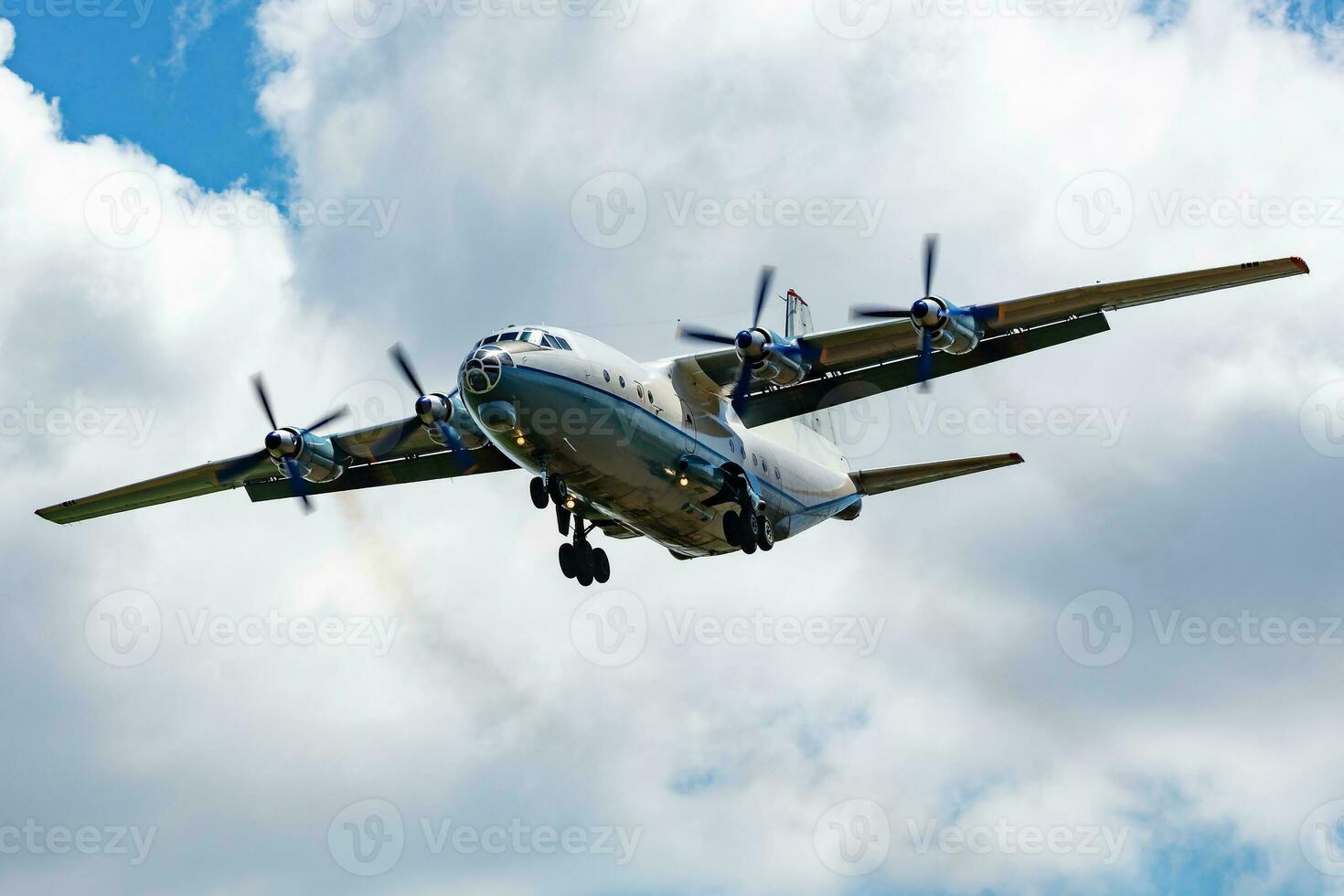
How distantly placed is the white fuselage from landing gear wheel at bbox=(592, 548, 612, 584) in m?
0.83

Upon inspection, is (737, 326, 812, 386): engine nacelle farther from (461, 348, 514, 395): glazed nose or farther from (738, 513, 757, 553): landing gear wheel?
(461, 348, 514, 395): glazed nose

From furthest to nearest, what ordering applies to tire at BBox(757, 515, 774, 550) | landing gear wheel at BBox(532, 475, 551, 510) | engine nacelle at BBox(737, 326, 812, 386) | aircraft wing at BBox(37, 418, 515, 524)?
aircraft wing at BBox(37, 418, 515, 524) < tire at BBox(757, 515, 774, 550) < engine nacelle at BBox(737, 326, 812, 386) < landing gear wheel at BBox(532, 475, 551, 510)

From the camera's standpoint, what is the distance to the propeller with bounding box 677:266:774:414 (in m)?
29.6

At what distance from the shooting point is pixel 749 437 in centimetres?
3334

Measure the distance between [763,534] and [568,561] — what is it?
14.2ft

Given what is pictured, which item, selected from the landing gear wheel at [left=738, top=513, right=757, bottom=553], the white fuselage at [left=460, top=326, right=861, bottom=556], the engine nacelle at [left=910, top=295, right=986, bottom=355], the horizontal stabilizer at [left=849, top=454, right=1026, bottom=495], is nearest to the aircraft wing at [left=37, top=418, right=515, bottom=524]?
the white fuselage at [left=460, top=326, right=861, bottom=556]

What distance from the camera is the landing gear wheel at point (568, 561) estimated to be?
103ft

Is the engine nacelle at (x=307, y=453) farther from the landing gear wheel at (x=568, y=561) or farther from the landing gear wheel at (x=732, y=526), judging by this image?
the landing gear wheel at (x=732, y=526)

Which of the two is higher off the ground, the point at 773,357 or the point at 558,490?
the point at 773,357

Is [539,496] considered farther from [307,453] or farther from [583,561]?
[307,453]

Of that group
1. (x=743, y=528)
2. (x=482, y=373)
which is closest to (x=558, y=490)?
(x=482, y=373)

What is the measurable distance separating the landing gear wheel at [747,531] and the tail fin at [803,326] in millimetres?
8156

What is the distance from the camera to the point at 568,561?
31500mm

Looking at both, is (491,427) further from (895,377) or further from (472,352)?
(895,377)
